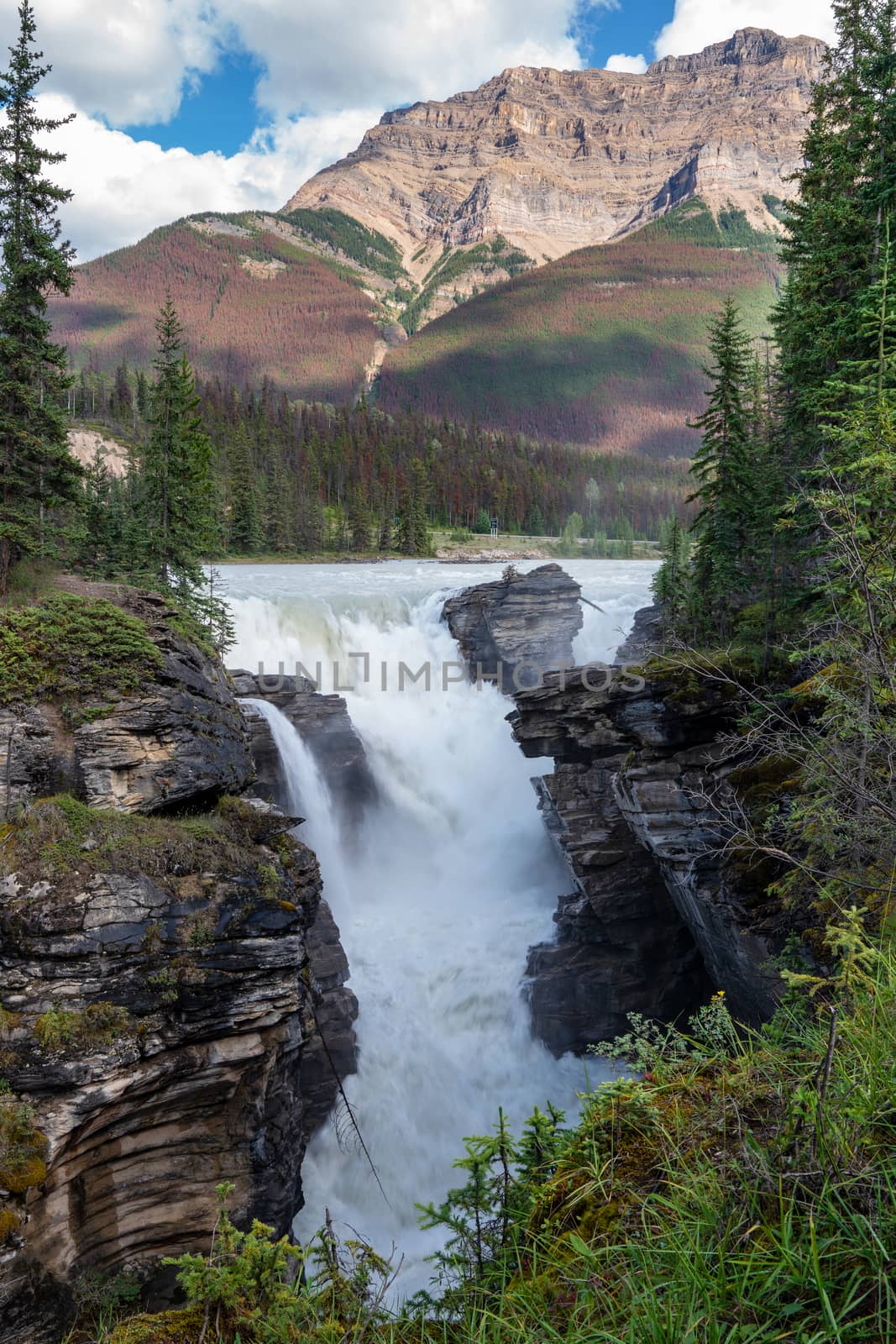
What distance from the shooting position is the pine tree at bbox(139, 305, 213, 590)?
20406mm

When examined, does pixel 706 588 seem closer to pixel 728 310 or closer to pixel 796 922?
pixel 728 310

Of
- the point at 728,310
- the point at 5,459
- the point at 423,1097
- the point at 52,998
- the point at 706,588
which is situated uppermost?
the point at 728,310

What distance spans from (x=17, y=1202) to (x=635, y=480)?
129 metres

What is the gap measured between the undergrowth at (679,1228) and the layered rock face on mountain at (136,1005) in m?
5.59

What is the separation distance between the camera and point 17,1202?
7.73 meters

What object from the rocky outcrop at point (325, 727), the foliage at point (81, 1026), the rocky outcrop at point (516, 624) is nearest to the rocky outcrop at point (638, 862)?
the rocky outcrop at point (325, 727)

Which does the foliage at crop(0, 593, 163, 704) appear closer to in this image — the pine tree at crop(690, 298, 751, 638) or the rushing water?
the rushing water

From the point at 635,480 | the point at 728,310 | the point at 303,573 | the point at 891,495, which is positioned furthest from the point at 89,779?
the point at 635,480

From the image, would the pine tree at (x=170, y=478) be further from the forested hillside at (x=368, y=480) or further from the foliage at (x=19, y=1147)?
the forested hillside at (x=368, y=480)

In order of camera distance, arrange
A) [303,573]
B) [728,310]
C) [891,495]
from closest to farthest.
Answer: [891,495] → [728,310] → [303,573]

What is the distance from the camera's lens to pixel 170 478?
20500 mm

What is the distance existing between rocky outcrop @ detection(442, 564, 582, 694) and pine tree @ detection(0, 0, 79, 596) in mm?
19820

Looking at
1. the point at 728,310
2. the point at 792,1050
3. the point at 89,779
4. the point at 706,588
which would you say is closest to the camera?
the point at 792,1050

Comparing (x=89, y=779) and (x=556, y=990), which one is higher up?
(x=89, y=779)
